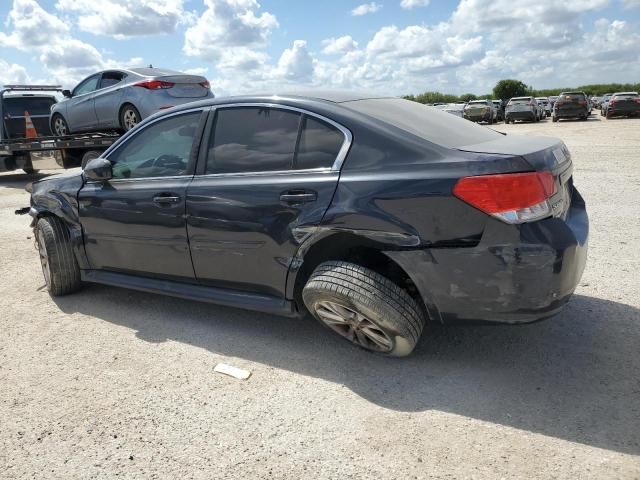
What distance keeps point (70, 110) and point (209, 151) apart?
942 centimetres

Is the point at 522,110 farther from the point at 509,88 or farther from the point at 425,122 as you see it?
the point at 509,88

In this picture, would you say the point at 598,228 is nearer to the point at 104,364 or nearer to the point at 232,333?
the point at 232,333

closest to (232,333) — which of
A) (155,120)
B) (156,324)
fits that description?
(156,324)

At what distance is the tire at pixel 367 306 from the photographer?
2.89m

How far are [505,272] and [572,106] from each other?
102 ft

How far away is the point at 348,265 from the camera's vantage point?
9.86 feet

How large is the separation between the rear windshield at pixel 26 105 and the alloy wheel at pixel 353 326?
13.2 meters

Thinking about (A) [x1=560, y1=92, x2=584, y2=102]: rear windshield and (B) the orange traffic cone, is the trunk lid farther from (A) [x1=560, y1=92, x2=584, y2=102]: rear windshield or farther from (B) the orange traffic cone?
(A) [x1=560, y1=92, x2=584, y2=102]: rear windshield

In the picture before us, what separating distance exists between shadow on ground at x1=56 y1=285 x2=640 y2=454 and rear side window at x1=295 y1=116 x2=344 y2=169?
3.87ft

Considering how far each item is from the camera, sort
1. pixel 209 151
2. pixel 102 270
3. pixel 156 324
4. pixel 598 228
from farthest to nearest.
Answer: pixel 598 228, pixel 102 270, pixel 156 324, pixel 209 151

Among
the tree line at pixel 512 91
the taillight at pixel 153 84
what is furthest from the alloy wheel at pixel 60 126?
the tree line at pixel 512 91

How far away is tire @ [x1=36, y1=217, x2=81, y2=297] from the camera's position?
439 centimetres

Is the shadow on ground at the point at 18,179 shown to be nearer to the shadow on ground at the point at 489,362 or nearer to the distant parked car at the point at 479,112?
the shadow on ground at the point at 489,362

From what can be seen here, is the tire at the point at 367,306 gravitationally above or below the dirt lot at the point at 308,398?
above
